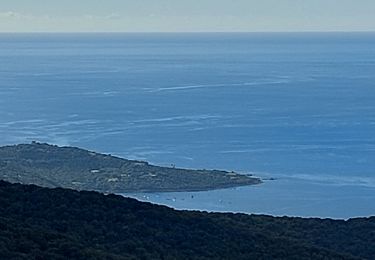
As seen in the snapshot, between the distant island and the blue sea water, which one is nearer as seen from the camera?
the distant island

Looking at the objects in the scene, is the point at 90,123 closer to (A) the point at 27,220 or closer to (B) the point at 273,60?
(A) the point at 27,220

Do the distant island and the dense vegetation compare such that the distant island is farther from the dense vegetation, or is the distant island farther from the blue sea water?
the dense vegetation

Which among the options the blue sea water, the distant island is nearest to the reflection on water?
the blue sea water

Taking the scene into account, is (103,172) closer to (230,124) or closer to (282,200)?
(282,200)

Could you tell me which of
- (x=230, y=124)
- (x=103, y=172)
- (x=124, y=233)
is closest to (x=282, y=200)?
Result: (x=103, y=172)

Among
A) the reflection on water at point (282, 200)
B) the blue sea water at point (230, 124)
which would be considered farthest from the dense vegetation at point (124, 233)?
the blue sea water at point (230, 124)
